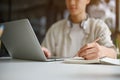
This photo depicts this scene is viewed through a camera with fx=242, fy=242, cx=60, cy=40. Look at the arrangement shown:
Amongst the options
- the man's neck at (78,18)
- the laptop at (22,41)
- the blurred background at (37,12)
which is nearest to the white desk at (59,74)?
the laptop at (22,41)

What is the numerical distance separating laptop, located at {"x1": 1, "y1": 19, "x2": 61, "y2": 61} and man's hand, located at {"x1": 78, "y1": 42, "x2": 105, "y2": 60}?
0.43 feet

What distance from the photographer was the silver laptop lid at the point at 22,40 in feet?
2.58

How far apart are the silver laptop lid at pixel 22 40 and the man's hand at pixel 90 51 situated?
0.14 meters

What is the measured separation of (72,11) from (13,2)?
977mm

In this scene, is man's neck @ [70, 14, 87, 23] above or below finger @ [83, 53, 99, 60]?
above

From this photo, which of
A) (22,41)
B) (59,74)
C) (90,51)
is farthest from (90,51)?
(59,74)

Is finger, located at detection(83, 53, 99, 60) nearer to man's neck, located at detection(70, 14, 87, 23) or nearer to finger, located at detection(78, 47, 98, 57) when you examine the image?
finger, located at detection(78, 47, 98, 57)

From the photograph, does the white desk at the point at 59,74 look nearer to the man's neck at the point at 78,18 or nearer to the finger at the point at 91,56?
the finger at the point at 91,56

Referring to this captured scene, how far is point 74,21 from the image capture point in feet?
4.25

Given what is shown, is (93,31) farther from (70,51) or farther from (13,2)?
(13,2)

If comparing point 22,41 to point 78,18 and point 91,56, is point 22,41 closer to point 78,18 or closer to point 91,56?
point 91,56

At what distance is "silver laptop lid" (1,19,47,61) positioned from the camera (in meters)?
0.79

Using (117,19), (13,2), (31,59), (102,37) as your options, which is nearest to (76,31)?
(102,37)

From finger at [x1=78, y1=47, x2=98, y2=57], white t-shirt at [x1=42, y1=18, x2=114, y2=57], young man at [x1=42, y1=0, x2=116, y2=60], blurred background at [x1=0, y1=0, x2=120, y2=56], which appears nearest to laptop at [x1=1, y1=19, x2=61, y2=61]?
finger at [x1=78, y1=47, x2=98, y2=57]
